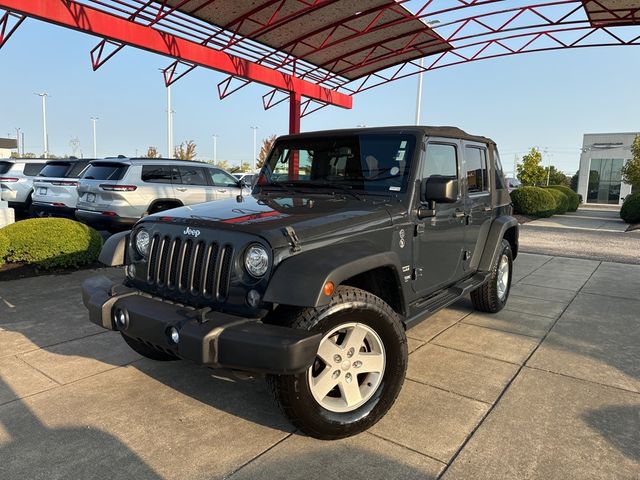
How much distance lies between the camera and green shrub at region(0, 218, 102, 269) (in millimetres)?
6805

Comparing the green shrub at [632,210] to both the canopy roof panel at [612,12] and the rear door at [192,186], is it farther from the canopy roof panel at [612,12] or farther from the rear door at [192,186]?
the rear door at [192,186]

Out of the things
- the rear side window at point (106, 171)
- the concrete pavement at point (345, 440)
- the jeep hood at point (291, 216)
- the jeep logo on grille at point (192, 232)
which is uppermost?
the rear side window at point (106, 171)

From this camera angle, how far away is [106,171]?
9008 mm

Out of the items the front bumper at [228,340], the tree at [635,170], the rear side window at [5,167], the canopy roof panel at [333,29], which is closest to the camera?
the front bumper at [228,340]

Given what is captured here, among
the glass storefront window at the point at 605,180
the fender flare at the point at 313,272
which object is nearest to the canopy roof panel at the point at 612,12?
the fender flare at the point at 313,272

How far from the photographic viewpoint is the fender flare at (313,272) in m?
2.39

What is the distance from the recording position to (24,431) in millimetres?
2818

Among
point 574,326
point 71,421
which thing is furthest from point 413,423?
point 574,326

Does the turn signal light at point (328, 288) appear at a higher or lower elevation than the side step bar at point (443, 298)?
higher

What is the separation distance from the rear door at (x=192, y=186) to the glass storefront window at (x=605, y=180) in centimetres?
4338

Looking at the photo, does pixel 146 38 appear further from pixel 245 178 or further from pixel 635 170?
pixel 635 170

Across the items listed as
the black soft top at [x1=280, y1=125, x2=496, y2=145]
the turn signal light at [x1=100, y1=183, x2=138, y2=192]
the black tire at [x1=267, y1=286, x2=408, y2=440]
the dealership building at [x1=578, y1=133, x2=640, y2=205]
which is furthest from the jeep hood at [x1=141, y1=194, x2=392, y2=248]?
the dealership building at [x1=578, y1=133, x2=640, y2=205]

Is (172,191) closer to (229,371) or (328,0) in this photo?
(328,0)

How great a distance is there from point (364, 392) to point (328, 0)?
365 inches
